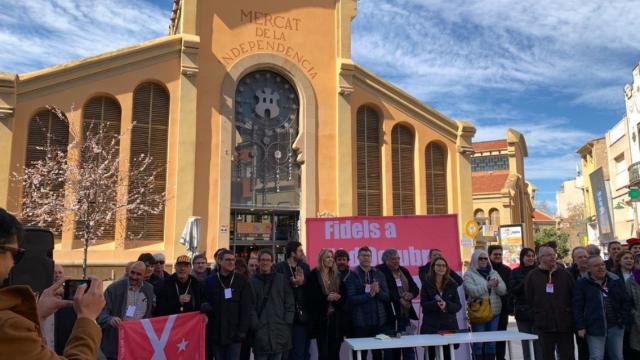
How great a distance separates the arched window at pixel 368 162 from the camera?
66.2 ft

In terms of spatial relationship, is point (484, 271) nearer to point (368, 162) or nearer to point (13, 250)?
point (13, 250)

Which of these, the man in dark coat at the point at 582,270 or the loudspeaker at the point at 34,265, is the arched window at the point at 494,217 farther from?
the loudspeaker at the point at 34,265

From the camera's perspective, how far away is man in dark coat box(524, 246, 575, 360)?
25.0 feet

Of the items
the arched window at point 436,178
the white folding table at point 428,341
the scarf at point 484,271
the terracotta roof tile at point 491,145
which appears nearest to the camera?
the white folding table at point 428,341

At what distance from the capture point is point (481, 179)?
4719 cm

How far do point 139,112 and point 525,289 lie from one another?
46.7 feet

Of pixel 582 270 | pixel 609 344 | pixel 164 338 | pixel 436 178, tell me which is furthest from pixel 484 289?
pixel 436 178

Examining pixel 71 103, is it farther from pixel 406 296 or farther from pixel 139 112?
pixel 406 296

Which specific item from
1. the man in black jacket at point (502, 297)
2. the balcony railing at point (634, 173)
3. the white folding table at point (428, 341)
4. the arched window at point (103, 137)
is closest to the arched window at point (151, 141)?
the arched window at point (103, 137)

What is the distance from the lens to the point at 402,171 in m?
20.9

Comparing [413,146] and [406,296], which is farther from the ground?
[413,146]

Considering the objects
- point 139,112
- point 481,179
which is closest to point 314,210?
point 139,112

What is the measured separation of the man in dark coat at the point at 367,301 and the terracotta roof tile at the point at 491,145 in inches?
1770

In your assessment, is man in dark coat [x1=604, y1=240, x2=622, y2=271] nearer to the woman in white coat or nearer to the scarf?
the woman in white coat
